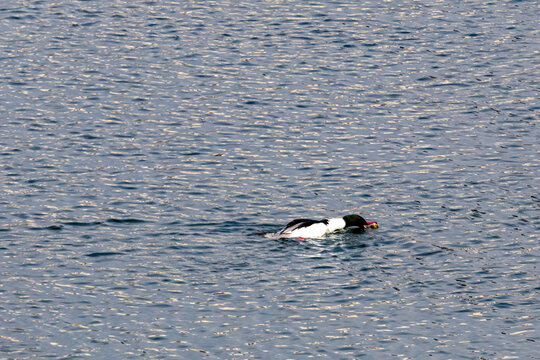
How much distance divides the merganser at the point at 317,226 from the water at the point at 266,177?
1.02ft

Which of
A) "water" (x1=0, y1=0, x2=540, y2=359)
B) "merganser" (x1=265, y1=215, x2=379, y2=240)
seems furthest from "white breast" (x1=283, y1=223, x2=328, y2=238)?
"water" (x1=0, y1=0, x2=540, y2=359)

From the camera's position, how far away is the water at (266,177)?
77.9 feet

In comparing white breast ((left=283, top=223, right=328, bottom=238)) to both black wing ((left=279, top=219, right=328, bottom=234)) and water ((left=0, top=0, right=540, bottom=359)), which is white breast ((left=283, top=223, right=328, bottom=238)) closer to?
black wing ((left=279, top=219, right=328, bottom=234))

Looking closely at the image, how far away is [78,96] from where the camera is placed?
3878 cm

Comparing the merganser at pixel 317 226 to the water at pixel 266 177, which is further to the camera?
the merganser at pixel 317 226

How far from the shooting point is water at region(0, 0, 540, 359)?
23734 mm

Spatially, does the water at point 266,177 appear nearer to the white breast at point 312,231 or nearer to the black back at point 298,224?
the white breast at point 312,231

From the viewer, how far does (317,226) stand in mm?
28672

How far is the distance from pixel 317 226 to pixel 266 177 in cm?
450

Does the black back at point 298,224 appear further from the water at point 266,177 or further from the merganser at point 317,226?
the water at point 266,177

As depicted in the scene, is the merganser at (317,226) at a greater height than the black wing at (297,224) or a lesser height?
lesser

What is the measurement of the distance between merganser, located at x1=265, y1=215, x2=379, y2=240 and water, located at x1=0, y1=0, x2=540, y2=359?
310mm

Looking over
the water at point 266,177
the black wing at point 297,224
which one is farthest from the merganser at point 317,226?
the water at point 266,177

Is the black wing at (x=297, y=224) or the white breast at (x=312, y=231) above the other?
the black wing at (x=297, y=224)
